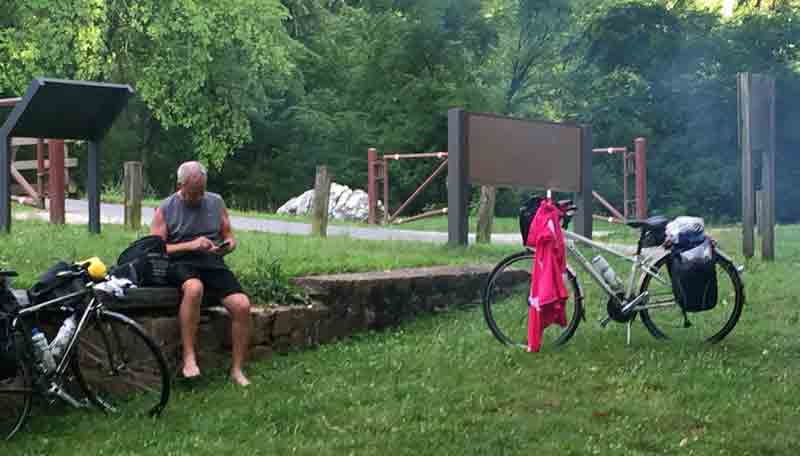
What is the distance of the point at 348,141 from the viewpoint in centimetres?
3309

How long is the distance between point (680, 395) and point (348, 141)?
27.2 meters

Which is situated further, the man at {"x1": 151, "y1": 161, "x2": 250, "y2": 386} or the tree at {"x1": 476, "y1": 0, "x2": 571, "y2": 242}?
the tree at {"x1": 476, "y1": 0, "x2": 571, "y2": 242}

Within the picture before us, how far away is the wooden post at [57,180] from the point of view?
1266cm

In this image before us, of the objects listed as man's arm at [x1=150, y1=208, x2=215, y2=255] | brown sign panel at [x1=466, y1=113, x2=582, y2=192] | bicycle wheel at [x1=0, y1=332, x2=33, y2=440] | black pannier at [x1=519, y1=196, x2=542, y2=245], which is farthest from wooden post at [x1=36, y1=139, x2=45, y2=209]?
bicycle wheel at [x1=0, y1=332, x2=33, y2=440]

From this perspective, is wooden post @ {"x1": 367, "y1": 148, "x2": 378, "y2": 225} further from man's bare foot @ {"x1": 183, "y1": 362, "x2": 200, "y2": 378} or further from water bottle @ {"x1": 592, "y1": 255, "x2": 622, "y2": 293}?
man's bare foot @ {"x1": 183, "y1": 362, "x2": 200, "y2": 378}

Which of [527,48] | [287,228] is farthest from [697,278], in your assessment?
[527,48]

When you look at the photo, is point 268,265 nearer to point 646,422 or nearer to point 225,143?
point 646,422

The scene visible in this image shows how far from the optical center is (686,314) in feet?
25.8

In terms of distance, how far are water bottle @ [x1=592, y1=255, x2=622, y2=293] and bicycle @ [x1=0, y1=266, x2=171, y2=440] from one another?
10.4 ft

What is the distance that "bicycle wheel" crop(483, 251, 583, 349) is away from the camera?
25.2 ft

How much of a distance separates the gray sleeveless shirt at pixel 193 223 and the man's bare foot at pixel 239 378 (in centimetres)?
71

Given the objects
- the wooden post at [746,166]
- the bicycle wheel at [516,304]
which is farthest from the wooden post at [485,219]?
the bicycle wheel at [516,304]

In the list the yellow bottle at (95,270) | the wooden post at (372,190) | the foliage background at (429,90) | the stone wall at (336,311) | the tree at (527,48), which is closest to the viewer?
the yellow bottle at (95,270)

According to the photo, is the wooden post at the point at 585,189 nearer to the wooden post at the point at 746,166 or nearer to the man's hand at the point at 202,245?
the wooden post at the point at 746,166
